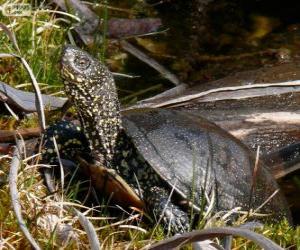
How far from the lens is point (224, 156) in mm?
4297

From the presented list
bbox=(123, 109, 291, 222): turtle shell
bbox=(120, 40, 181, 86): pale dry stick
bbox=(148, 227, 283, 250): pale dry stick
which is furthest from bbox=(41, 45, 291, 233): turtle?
bbox=(120, 40, 181, 86): pale dry stick

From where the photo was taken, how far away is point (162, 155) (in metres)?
4.17

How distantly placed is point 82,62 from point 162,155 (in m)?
0.68

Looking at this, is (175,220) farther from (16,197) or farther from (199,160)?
(16,197)

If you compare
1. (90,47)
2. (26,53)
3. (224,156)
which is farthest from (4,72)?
(224,156)

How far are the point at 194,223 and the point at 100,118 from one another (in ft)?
2.55

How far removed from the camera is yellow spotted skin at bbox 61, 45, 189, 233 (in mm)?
4270

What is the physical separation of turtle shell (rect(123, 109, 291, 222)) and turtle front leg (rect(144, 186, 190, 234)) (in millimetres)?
71

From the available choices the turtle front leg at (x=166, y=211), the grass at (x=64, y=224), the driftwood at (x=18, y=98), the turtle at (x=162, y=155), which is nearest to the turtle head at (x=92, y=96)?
the turtle at (x=162, y=155)

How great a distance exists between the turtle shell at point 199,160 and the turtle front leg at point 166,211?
7cm

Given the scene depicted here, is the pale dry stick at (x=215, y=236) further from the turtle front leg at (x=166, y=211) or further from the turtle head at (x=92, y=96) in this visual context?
the turtle head at (x=92, y=96)

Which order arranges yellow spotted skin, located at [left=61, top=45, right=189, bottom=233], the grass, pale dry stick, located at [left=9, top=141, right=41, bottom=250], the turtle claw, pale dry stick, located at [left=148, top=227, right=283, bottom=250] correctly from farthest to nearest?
yellow spotted skin, located at [left=61, top=45, right=189, bottom=233]
the turtle claw
the grass
pale dry stick, located at [left=9, top=141, right=41, bottom=250]
pale dry stick, located at [left=148, top=227, right=283, bottom=250]

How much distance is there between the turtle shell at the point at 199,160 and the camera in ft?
13.6

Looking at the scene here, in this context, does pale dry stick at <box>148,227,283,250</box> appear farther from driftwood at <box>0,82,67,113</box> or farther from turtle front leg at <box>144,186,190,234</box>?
driftwood at <box>0,82,67,113</box>
